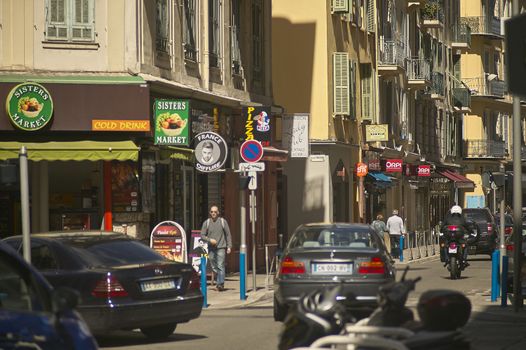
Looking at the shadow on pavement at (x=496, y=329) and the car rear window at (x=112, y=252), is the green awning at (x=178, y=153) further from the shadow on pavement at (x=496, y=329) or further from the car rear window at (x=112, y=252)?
the car rear window at (x=112, y=252)

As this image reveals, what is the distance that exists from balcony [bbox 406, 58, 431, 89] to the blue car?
51.7 meters

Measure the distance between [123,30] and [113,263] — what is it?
39.2 feet

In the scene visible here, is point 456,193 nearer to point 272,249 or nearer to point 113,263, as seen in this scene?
point 272,249

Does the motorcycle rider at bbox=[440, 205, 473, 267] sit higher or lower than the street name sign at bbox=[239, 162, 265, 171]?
lower

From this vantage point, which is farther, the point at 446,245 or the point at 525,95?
the point at 446,245

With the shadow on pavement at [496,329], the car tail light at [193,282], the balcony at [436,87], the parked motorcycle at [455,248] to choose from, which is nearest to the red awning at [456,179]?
the balcony at [436,87]

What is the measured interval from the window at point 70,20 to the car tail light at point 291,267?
10281 millimetres

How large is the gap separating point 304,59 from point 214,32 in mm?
12331

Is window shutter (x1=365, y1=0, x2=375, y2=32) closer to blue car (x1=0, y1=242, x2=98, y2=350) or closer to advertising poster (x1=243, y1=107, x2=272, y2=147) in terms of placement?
advertising poster (x1=243, y1=107, x2=272, y2=147)

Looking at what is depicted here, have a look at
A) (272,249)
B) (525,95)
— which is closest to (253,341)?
(525,95)

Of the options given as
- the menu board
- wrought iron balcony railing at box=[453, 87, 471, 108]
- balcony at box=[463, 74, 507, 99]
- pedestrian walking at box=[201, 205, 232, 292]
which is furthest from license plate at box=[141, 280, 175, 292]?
balcony at box=[463, 74, 507, 99]

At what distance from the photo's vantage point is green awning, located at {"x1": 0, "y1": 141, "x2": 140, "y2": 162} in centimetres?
2741

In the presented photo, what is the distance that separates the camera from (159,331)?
720 inches

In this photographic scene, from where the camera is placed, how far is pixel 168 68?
1206 inches
